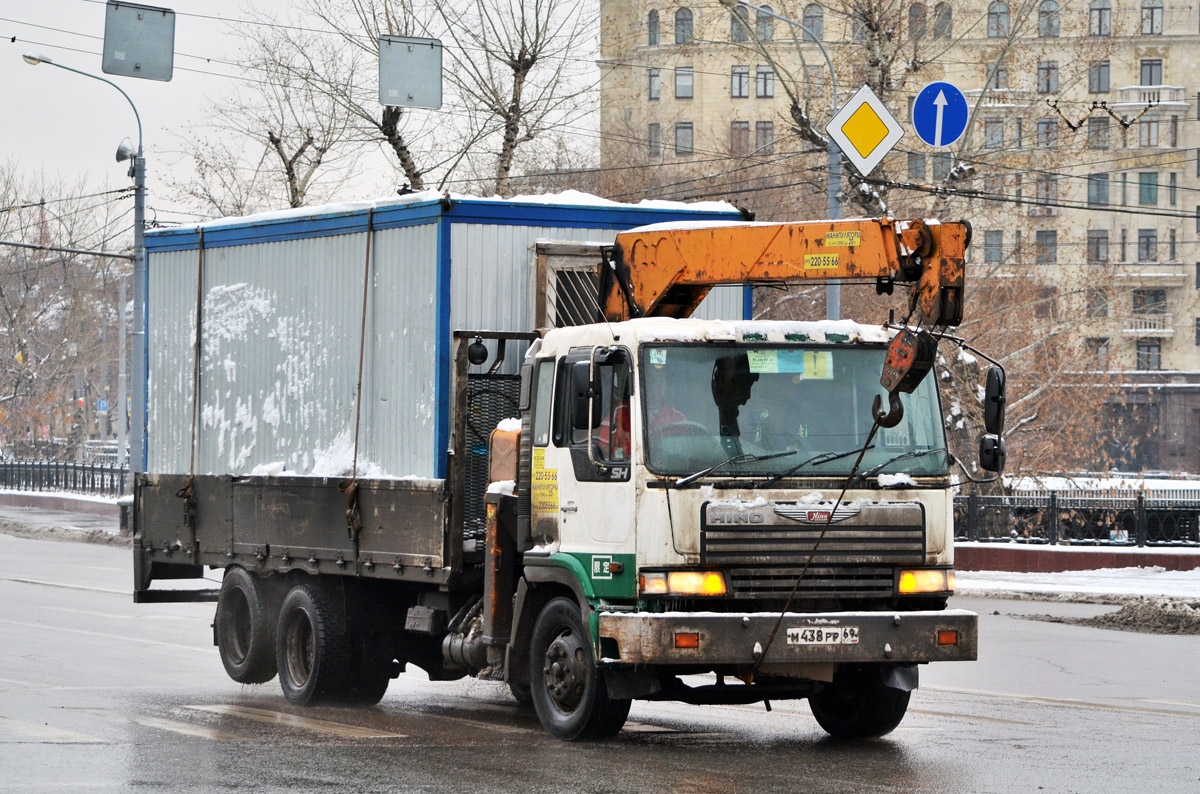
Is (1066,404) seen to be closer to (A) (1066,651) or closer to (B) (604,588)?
(A) (1066,651)

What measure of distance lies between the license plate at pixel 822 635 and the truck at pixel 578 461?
0.02 m

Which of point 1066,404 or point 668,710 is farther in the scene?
point 1066,404

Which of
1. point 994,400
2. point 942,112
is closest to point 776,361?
point 994,400

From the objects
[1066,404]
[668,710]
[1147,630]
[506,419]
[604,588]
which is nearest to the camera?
[604,588]

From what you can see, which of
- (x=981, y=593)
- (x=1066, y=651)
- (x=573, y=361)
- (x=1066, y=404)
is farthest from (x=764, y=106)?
(x=573, y=361)

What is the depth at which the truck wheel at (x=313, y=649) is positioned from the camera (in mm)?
12039

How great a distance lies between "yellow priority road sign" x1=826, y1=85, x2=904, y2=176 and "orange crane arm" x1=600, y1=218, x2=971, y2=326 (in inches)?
404

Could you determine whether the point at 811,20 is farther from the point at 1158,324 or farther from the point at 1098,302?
the point at 1158,324

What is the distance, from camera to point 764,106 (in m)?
101

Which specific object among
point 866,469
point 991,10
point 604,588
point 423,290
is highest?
point 991,10

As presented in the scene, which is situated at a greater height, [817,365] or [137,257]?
[137,257]

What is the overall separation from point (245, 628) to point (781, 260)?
17.1 ft

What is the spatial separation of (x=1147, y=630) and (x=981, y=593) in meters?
4.37

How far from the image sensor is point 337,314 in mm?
12305
